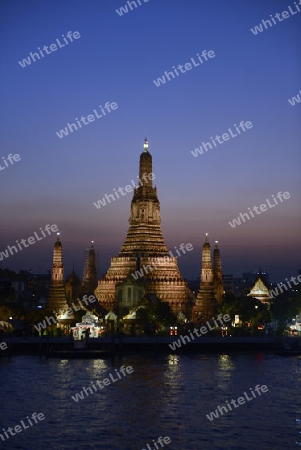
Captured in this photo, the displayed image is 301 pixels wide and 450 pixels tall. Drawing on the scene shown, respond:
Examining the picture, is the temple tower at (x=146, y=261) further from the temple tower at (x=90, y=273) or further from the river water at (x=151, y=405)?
the river water at (x=151, y=405)

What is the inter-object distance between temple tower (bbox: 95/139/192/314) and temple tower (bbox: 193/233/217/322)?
190cm

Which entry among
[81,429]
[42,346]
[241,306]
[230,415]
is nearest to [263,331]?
[241,306]

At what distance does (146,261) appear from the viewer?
91188 mm

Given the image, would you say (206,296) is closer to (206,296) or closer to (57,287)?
(206,296)

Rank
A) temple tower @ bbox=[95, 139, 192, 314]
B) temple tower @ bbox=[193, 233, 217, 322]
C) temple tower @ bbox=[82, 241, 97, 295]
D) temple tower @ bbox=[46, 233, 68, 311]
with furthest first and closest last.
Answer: temple tower @ bbox=[82, 241, 97, 295] < temple tower @ bbox=[95, 139, 192, 314] < temple tower @ bbox=[193, 233, 217, 322] < temple tower @ bbox=[46, 233, 68, 311]

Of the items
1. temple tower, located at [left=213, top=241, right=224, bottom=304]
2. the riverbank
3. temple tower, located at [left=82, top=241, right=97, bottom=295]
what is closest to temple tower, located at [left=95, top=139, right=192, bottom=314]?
temple tower, located at [left=213, top=241, right=224, bottom=304]

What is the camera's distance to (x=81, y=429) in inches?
1441

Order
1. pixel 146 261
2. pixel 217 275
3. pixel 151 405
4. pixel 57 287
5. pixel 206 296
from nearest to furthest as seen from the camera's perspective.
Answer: pixel 151 405 < pixel 57 287 < pixel 206 296 < pixel 146 261 < pixel 217 275

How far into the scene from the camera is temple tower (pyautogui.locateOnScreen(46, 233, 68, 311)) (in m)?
86.0

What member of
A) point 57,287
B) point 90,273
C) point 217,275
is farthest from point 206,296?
point 90,273

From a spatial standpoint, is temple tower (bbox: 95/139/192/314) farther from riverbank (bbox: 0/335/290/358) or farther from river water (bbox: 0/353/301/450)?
river water (bbox: 0/353/301/450)

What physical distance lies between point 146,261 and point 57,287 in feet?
36.5

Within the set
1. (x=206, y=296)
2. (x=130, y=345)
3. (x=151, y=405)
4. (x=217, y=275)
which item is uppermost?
(x=217, y=275)

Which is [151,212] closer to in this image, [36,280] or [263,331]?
A: [263,331]
